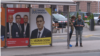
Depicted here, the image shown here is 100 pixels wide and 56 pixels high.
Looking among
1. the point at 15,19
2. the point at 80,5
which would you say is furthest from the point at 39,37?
the point at 80,5

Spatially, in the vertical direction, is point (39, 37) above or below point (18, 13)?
below

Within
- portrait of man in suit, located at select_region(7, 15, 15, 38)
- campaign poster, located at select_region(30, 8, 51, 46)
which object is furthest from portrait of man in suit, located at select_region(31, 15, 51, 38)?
portrait of man in suit, located at select_region(7, 15, 15, 38)

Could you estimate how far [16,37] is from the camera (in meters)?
10.7

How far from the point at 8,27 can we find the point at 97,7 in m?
37.7

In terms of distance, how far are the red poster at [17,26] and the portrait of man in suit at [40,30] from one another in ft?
1.45

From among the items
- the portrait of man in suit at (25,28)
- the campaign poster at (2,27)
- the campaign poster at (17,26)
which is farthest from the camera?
the portrait of man in suit at (25,28)

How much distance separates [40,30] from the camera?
36.1 feet

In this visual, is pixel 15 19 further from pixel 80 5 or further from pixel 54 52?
pixel 80 5

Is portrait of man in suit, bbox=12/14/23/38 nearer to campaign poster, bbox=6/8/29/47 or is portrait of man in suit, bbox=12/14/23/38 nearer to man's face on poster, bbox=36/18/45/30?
campaign poster, bbox=6/8/29/47

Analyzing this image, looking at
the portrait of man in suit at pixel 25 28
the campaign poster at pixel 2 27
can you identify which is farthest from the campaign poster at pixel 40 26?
the campaign poster at pixel 2 27

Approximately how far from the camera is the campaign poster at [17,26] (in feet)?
34.6

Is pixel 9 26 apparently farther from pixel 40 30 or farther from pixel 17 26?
pixel 40 30

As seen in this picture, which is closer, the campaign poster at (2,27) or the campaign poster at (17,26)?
the campaign poster at (2,27)

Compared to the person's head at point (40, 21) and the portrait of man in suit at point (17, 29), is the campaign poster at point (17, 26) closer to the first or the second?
the portrait of man in suit at point (17, 29)
